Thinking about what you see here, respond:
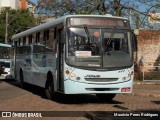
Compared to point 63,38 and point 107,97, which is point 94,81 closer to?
point 63,38

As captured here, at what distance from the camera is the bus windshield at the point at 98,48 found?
14.9m

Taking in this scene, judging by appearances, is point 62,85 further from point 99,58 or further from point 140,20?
point 140,20

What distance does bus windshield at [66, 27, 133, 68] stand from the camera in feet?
49.0

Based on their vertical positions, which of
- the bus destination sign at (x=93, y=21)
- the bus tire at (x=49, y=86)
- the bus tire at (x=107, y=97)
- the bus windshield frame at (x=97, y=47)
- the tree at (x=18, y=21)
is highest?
the tree at (x=18, y=21)

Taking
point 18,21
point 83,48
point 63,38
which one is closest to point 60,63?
point 63,38

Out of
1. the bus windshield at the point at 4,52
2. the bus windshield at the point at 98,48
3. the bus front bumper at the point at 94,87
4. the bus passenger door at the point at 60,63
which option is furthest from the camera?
the bus windshield at the point at 4,52

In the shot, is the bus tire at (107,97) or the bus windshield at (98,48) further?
the bus tire at (107,97)

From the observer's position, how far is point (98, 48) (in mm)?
15117

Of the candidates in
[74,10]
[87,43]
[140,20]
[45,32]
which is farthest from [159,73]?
[87,43]

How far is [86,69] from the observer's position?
1495 cm

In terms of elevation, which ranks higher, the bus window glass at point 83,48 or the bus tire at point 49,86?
the bus window glass at point 83,48

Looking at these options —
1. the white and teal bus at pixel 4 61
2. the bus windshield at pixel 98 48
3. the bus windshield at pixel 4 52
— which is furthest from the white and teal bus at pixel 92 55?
the bus windshield at pixel 4 52

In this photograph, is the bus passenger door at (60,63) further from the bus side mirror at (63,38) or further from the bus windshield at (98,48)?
the bus windshield at (98,48)

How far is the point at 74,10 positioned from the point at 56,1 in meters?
1.61
